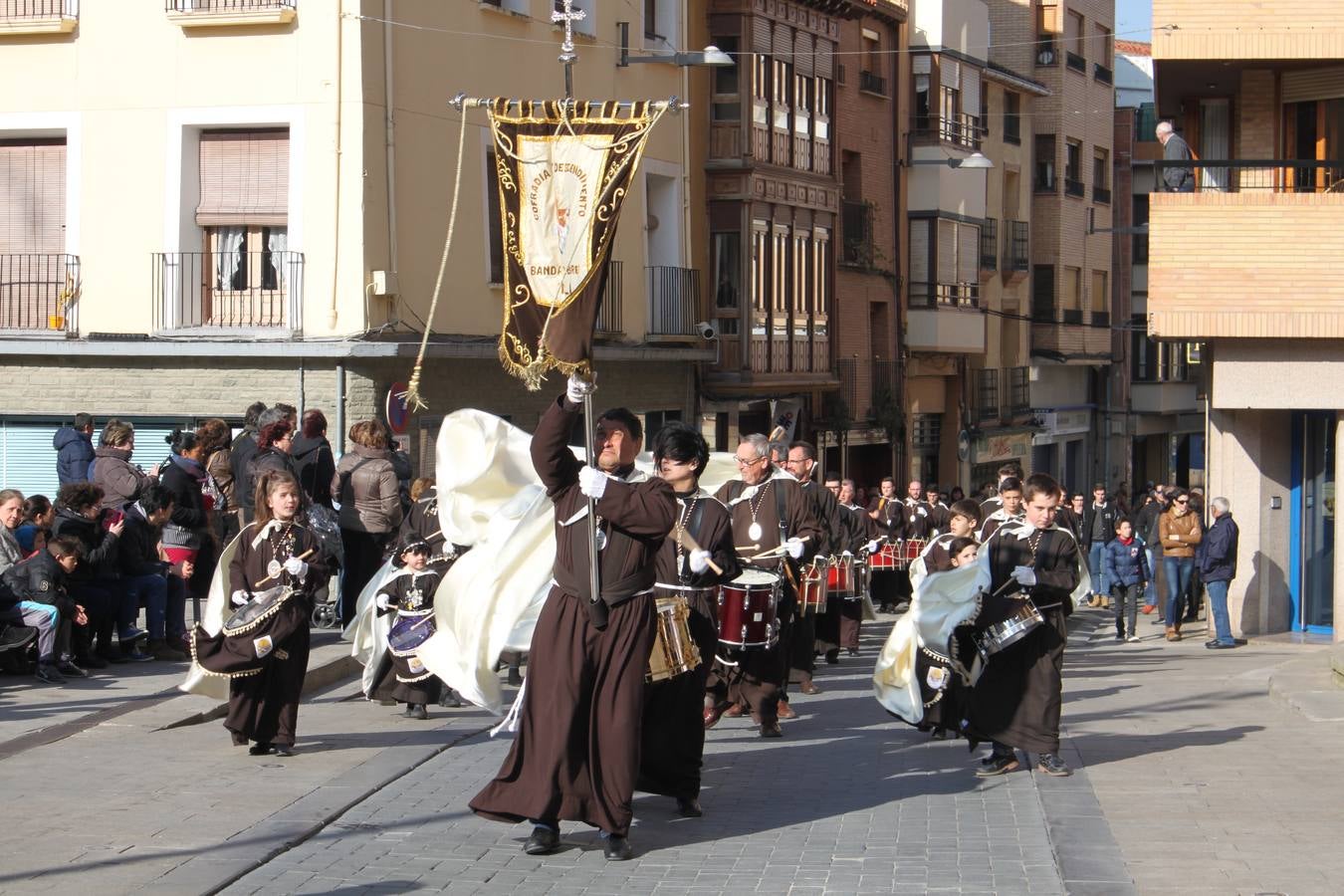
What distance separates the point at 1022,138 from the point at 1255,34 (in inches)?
1123

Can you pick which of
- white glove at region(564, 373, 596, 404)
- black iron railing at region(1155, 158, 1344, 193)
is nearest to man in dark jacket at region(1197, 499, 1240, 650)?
black iron railing at region(1155, 158, 1344, 193)

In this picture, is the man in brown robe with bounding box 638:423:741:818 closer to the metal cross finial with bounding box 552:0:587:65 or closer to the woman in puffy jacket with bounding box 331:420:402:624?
the metal cross finial with bounding box 552:0:587:65

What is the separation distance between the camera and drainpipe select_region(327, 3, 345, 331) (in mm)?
22828

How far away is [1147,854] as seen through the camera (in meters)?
9.03

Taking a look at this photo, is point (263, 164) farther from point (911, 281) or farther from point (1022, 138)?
point (1022, 138)

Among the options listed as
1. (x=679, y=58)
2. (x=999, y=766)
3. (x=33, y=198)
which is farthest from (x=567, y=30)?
(x=679, y=58)

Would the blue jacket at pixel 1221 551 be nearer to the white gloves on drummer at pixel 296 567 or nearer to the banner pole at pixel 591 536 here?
the white gloves on drummer at pixel 296 567

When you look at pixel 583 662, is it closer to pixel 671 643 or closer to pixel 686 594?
pixel 671 643

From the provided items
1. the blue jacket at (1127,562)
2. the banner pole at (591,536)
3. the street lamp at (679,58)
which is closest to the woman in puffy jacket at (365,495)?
the banner pole at (591,536)

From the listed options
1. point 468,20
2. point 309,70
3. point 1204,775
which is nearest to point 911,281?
point 468,20

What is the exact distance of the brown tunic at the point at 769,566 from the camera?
1284 cm

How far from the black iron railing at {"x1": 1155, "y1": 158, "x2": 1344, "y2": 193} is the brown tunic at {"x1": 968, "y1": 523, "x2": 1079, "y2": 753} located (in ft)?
38.5

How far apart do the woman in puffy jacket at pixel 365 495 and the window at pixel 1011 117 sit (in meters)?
35.0

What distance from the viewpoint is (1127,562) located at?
2320cm
